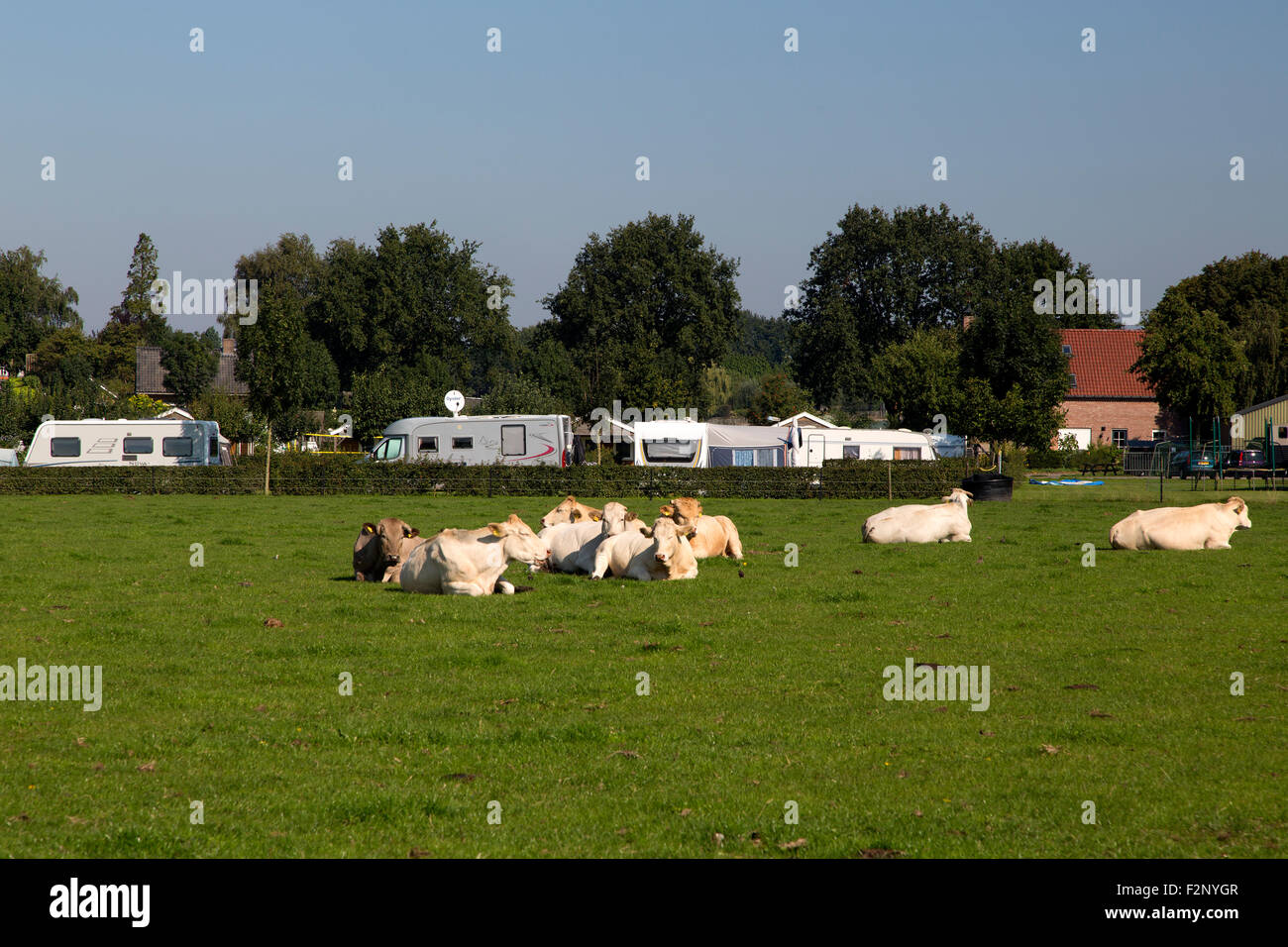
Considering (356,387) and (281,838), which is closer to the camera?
(281,838)

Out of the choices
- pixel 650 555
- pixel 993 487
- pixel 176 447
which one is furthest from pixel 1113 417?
pixel 650 555

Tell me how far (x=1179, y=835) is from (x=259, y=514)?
25790 mm

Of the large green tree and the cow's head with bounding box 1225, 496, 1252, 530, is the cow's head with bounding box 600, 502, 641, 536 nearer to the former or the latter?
the cow's head with bounding box 1225, 496, 1252, 530

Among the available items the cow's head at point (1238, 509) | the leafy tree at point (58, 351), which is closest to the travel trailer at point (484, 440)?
the cow's head at point (1238, 509)

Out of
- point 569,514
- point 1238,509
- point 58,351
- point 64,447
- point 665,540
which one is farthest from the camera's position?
point 58,351

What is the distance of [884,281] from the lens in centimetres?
8944

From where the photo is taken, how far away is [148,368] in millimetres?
94125

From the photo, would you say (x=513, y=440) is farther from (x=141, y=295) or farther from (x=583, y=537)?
(x=141, y=295)

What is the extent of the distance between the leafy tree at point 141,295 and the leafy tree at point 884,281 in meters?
60.5

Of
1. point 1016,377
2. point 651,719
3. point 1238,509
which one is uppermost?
point 1016,377

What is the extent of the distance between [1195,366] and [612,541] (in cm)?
4742

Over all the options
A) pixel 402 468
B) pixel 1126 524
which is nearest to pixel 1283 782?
pixel 1126 524

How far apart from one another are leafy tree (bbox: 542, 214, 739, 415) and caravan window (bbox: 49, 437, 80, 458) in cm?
4600
